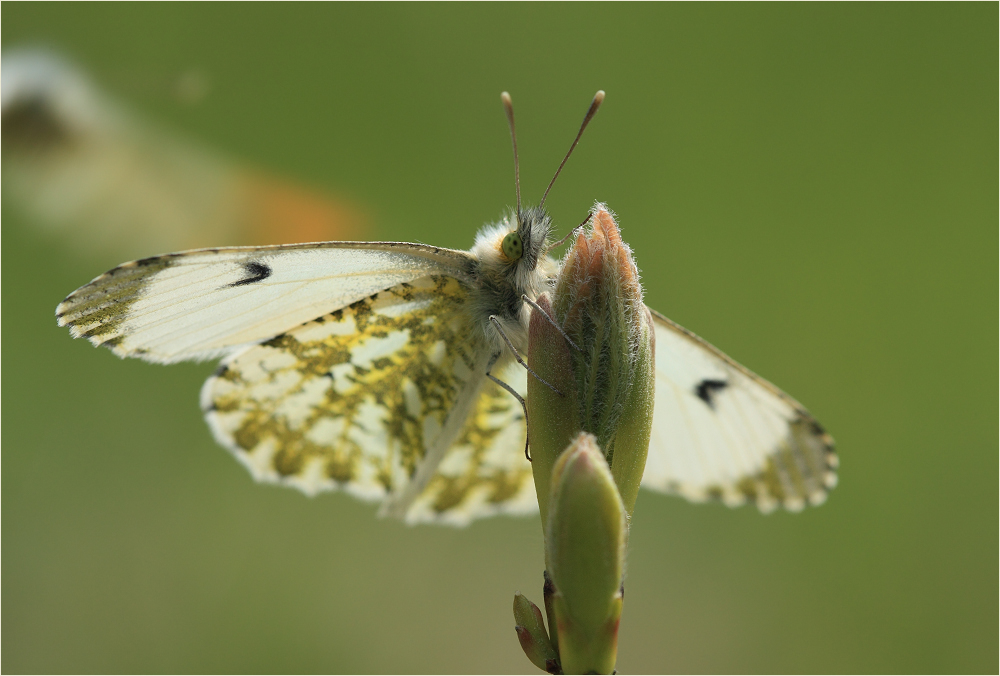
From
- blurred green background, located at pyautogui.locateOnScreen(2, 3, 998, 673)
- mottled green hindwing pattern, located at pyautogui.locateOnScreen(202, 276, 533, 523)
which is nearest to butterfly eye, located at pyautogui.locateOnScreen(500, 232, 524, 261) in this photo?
mottled green hindwing pattern, located at pyautogui.locateOnScreen(202, 276, 533, 523)

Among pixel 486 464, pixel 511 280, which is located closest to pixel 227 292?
pixel 511 280

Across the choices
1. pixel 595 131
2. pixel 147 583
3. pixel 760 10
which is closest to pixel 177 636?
pixel 147 583

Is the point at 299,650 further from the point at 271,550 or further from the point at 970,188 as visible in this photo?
the point at 970,188

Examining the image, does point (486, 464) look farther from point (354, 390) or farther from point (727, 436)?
point (727, 436)

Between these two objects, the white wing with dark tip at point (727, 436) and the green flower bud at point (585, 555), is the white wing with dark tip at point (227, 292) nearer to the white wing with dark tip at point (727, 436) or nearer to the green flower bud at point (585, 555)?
the white wing with dark tip at point (727, 436)

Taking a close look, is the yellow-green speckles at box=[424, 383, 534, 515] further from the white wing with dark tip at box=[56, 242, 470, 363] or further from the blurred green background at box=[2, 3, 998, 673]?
the blurred green background at box=[2, 3, 998, 673]
